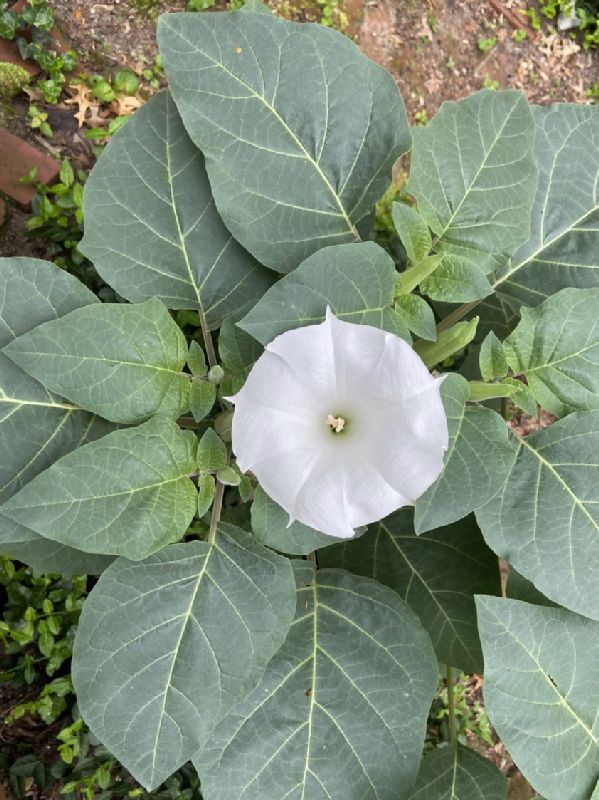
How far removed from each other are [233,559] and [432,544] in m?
0.52

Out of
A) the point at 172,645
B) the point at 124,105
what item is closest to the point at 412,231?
the point at 172,645

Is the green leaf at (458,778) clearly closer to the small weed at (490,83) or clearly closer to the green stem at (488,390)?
the green stem at (488,390)

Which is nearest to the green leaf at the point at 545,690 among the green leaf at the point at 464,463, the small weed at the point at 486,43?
the green leaf at the point at 464,463

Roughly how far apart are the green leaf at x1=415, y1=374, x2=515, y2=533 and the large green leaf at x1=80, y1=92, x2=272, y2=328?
523 mm

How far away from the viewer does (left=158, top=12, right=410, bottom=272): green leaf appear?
1535 millimetres

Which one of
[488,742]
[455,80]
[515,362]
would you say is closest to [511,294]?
[515,362]

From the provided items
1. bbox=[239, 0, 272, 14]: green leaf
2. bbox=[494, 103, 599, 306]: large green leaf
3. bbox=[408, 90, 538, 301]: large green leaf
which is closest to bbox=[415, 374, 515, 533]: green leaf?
bbox=[408, 90, 538, 301]: large green leaf

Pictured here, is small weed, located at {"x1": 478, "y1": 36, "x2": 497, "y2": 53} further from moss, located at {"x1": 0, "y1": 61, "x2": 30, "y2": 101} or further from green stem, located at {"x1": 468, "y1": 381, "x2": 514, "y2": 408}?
green stem, located at {"x1": 468, "y1": 381, "x2": 514, "y2": 408}

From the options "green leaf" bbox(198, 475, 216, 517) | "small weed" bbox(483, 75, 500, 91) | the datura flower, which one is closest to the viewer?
the datura flower

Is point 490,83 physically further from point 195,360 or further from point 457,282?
point 195,360

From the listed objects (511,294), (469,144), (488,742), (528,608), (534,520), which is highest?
(469,144)

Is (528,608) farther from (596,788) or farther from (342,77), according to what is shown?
(342,77)

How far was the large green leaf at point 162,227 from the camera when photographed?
162cm

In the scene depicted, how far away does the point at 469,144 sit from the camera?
1.61m
